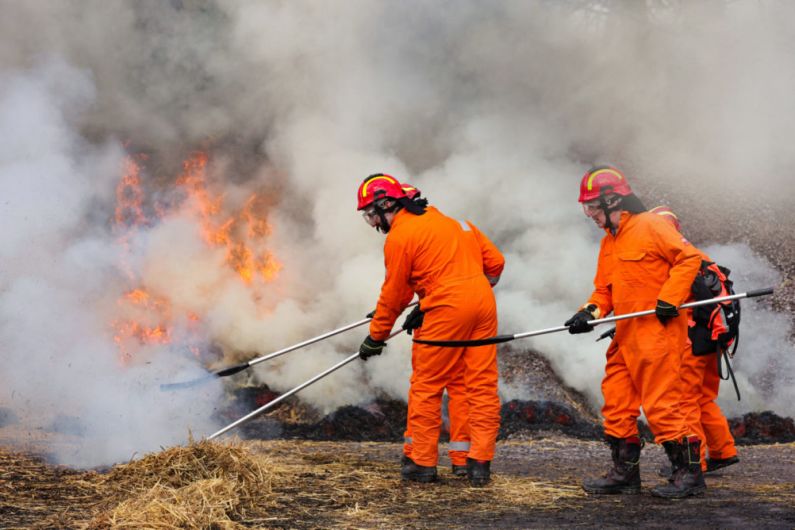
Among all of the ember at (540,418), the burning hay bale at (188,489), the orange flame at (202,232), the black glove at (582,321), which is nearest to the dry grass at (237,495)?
the burning hay bale at (188,489)

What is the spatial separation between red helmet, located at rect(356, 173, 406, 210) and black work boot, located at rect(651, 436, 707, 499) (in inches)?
89.7

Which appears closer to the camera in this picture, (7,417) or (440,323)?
(440,323)

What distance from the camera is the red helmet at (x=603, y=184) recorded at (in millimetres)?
4723

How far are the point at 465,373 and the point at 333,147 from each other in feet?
20.4

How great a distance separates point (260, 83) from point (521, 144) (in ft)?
12.7

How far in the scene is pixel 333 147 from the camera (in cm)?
1088

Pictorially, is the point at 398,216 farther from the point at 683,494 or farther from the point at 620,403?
the point at 683,494

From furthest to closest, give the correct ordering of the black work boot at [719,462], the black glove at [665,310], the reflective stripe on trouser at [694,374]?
the black work boot at [719,462], the reflective stripe on trouser at [694,374], the black glove at [665,310]

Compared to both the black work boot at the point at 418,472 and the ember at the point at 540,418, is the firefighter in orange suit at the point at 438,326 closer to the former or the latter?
the black work boot at the point at 418,472

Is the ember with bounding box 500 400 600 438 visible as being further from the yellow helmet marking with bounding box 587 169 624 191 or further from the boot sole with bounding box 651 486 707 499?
the yellow helmet marking with bounding box 587 169 624 191

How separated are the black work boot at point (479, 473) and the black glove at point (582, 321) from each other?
1.04m

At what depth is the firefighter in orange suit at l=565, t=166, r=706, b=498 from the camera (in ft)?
14.6

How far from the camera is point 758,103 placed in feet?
43.6

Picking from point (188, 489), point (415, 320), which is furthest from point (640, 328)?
point (188, 489)
